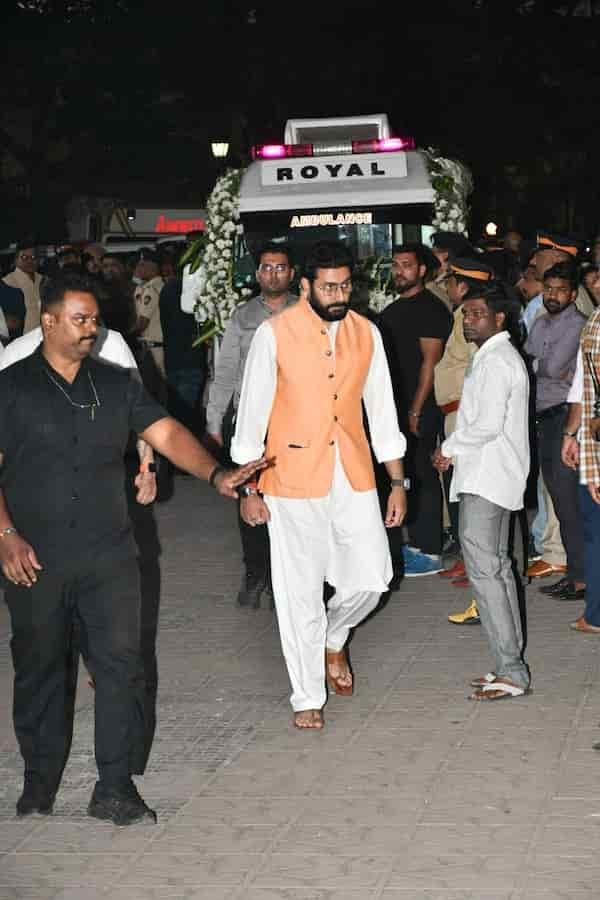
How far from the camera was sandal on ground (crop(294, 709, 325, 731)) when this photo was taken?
22.1 feet

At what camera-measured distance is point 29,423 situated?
18.0 ft

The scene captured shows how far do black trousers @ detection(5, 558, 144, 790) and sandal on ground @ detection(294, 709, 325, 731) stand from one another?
1182mm

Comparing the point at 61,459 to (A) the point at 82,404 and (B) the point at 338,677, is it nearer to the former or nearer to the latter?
(A) the point at 82,404

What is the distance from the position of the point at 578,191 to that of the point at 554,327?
3543cm

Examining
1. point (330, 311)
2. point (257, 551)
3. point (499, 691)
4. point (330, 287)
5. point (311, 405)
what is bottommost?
point (499, 691)

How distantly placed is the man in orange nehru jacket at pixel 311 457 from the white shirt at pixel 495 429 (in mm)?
547

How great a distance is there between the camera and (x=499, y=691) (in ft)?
23.3

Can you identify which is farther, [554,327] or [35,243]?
[35,243]

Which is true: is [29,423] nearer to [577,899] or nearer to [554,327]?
[577,899]

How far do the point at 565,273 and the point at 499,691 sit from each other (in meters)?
3.09

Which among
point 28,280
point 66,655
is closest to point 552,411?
point 66,655

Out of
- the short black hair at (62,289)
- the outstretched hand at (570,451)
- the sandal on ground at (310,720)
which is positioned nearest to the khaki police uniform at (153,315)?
the outstretched hand at (570,451)

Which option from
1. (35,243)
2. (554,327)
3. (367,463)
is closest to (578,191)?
(35,243)

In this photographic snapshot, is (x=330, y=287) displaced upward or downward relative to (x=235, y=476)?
upward
